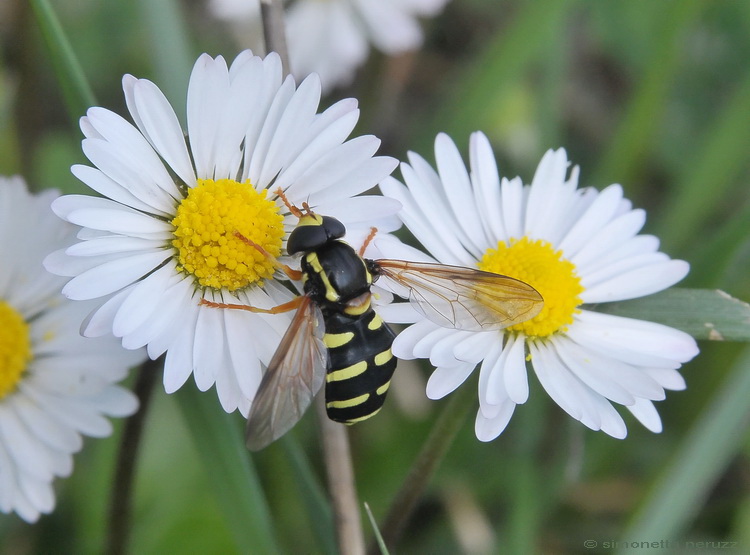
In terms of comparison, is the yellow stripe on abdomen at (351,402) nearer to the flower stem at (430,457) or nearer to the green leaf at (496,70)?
the flower stem at (430,457)

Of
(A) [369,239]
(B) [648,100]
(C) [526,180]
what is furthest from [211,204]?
(B) [648,100]

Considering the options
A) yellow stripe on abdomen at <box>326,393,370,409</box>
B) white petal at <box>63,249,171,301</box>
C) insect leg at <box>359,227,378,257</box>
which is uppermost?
insect leg at <box>359,227,378,257</box>

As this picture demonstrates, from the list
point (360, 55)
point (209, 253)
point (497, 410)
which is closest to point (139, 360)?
point (209, 253)

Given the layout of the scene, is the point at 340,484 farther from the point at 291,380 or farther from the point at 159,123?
the point at 159,123

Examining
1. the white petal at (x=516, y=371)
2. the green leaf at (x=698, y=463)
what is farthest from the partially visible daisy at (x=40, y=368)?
the green leaf at (x=698, y=463)

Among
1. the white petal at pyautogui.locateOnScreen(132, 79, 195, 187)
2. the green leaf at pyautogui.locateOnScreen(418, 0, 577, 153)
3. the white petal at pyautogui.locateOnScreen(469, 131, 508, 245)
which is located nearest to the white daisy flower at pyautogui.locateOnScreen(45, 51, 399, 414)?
the white petal at pyautogui.locateOnScreen(132, 79, 195, 187)

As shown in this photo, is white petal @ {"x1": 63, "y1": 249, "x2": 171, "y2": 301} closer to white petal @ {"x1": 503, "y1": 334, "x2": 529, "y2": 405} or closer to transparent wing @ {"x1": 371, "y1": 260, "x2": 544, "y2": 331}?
transparent wing @ {"x1": 371, "y1": 260, "x2": 544, "y2": 331}
